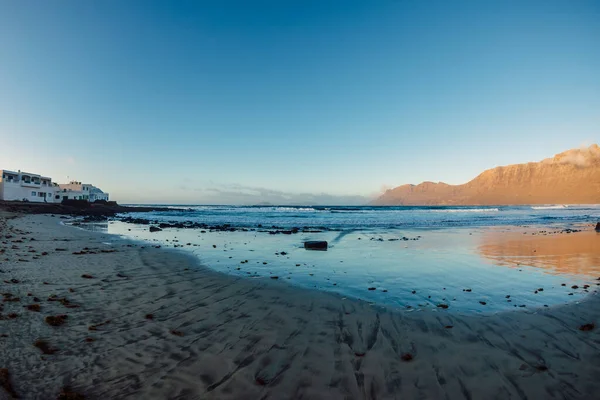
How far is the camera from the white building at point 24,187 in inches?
2625

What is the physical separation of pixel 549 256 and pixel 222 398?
17.0 metres

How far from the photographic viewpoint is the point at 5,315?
6012 mm

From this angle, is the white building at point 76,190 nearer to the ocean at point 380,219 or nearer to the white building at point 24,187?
the white building at point 24,187

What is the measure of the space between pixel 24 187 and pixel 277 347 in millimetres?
94365

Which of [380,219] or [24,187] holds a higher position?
[24,187]

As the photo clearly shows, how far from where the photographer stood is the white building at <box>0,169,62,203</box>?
6669 cm

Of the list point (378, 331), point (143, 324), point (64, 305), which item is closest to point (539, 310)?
point (378, 331)

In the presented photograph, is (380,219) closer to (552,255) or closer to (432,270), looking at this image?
(552,255)

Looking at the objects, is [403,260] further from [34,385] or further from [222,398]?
[34,385]

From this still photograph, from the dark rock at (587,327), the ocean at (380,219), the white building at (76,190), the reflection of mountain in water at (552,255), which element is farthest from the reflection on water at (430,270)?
the white building at (76,190)

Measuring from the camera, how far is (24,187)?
7162cm

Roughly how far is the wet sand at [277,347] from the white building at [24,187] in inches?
3260

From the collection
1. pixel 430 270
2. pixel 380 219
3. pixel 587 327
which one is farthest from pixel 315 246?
pixel 380 219

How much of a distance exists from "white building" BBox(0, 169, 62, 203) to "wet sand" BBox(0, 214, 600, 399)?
8281 centimetres
